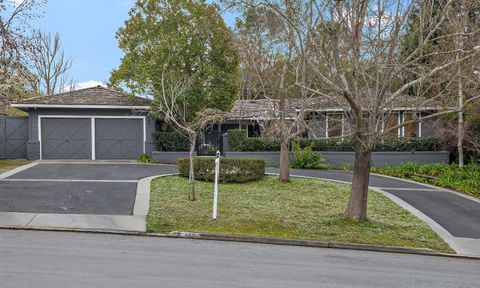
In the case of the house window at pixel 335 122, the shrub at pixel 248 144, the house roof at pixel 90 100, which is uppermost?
the house roof at pixel 90 100

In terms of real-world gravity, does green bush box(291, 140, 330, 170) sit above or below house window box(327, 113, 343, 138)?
below

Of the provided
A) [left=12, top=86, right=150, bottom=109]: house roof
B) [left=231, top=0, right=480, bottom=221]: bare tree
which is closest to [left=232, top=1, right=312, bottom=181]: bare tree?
[left=231, top=0, right=480, bottom=221]: bare tree

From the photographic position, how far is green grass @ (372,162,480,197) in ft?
50.2

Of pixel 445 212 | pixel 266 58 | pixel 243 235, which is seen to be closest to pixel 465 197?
pixel 445 212

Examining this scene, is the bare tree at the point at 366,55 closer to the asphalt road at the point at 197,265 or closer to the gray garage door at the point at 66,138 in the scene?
the asphalt road at the point at 197,265

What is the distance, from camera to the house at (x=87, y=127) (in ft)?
68.2

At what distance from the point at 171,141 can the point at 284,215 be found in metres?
12.1

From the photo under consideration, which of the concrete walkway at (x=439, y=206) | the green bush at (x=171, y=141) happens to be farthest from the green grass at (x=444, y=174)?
the green bush at (x=171, y=141)

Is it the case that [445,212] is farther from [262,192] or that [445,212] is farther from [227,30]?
[227,30]

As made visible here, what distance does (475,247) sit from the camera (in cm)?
827

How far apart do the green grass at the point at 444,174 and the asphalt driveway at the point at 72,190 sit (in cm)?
1058

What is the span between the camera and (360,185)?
931cm

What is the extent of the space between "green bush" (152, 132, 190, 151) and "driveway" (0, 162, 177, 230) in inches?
182

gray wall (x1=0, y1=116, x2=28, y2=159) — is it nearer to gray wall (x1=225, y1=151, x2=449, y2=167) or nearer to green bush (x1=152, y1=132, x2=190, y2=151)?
green bush (x1=152, y1=132, x2=190, y2=151)
